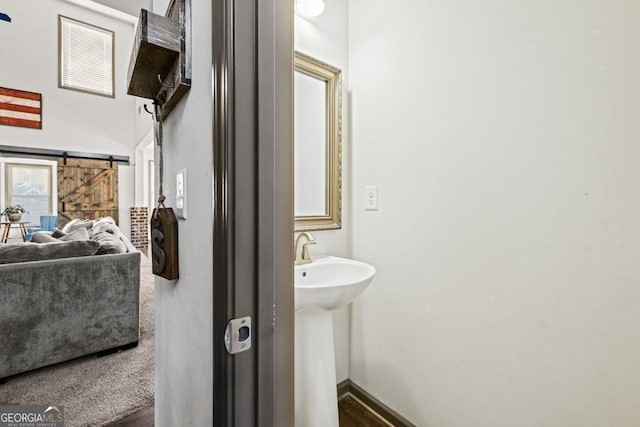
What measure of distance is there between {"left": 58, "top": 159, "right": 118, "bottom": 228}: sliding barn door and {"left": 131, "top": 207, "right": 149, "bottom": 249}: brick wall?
35 centimetres

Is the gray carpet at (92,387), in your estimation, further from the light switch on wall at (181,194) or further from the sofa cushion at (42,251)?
the light switch on wall at (181,194)

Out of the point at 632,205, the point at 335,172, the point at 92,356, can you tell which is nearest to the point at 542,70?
the point at 632,205

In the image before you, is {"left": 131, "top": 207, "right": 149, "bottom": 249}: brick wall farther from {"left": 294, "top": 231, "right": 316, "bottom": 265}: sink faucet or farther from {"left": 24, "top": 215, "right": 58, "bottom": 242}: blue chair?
{"left": 294, "top": 231, "right": 316, "bottom": 265}: sink faucet

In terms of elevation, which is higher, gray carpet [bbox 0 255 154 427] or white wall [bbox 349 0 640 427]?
white wall [bbox 349 0 640 427]

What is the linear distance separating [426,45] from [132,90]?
1241 mm

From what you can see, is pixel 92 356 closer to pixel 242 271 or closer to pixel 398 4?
pixel 242 271

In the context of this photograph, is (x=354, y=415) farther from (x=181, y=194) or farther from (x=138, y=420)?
(x=181, y=194)

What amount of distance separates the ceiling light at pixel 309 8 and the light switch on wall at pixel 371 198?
3.03ft

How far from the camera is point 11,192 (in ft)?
17.7

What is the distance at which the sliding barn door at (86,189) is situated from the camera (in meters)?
5.87

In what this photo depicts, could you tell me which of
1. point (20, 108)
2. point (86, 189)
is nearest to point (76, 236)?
point (86, 189)

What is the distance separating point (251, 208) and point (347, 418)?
1.51 meters

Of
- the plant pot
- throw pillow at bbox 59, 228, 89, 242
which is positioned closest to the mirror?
throw pillow at bbox 59, 228, 89, 242
